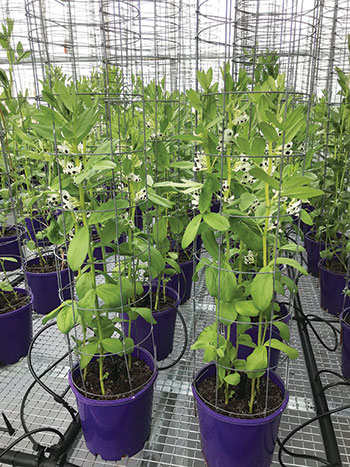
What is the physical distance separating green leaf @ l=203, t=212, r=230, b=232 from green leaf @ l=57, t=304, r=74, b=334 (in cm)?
56

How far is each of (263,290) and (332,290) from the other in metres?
1.24

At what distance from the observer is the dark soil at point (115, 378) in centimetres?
126

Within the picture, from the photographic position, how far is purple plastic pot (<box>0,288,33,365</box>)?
171 cm

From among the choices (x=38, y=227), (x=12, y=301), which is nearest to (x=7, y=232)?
(x=38, y=227)

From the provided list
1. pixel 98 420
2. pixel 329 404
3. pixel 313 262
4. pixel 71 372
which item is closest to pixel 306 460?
pixel 329 404

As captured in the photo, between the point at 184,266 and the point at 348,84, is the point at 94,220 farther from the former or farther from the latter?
the point at 348,84

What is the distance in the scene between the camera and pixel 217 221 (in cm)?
105

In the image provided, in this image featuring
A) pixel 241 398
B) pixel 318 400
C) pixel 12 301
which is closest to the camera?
pixel 241 398

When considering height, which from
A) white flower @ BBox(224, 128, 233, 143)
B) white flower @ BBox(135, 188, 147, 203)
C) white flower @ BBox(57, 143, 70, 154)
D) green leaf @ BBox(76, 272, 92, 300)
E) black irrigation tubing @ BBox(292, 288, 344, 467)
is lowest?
black irrigation tubing @ BBox(292, 288, 344, 467)

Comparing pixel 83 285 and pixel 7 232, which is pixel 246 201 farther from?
pixel 7 232

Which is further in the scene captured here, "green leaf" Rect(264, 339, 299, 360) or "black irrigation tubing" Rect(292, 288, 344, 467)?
"black irrigation tubing" Rect(292, 288, 344, 467)

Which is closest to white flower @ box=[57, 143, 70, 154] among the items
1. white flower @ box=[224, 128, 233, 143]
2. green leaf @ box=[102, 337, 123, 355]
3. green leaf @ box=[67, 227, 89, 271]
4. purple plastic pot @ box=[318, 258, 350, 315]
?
green leaf @ box=[67, 227, 89, 271]

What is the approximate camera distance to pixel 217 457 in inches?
46.4

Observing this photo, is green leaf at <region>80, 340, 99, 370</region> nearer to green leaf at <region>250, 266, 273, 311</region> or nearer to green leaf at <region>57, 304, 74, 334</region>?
green leaf at <region>57, 304, 74, 334</region>
